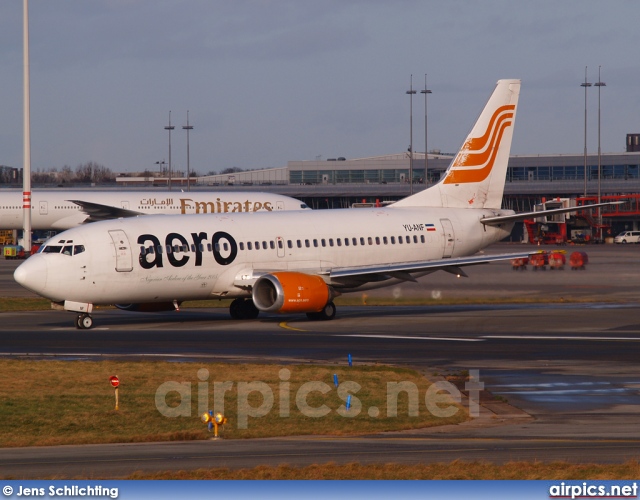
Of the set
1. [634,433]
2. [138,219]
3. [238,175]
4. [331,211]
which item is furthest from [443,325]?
→ [238,175]

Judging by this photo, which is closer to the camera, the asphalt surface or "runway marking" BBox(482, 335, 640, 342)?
the asphalt surface

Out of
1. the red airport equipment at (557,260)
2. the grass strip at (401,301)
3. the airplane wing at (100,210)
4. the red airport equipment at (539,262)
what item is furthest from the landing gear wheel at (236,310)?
the airplane wing at (100,210)

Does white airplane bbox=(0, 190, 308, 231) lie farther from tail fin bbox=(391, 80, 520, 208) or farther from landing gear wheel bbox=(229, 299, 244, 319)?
landing gear wheel bbox=(229, 299, 244, 319)

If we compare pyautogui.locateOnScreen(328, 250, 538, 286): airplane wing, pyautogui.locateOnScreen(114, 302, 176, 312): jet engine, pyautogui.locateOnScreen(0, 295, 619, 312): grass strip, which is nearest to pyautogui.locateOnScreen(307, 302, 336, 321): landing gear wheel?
pyautogui.locateOnScreen(328, 250, 538, 286): airplane wing

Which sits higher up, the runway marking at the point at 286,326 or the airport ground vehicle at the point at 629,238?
the airport ground vehicle at the point at 629,238

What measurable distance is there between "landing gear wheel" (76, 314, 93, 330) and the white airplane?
3420 centimetres

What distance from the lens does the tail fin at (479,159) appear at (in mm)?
47000

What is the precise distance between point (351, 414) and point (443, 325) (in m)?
17.7

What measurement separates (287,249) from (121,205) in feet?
128

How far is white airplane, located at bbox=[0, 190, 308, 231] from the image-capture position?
75125mm

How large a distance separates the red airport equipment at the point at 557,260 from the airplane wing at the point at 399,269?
1215 centimetres

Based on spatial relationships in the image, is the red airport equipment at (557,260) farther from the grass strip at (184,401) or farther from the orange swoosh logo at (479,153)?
the grass strip at (184,401)

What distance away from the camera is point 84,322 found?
1474 inches

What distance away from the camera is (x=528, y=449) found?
16.4 metres
